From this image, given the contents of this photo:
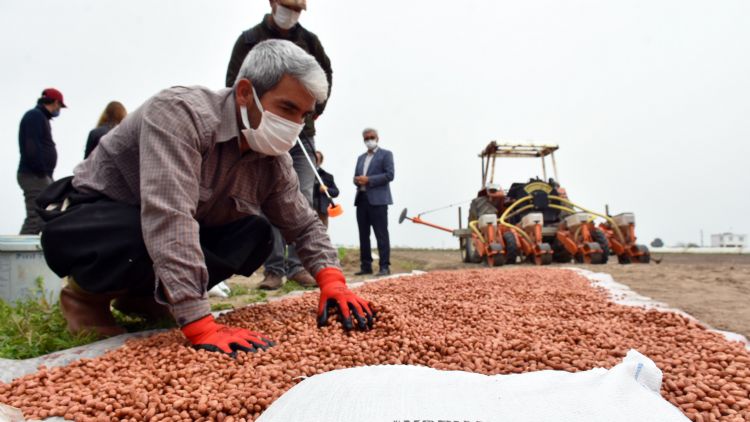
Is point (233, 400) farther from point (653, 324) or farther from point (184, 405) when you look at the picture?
point (653, 324)

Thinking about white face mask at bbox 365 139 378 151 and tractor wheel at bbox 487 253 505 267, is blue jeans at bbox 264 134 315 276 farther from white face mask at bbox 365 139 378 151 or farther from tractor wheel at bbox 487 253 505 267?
tractor wheel at bbox 487 253 505 267

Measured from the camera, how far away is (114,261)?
186cm

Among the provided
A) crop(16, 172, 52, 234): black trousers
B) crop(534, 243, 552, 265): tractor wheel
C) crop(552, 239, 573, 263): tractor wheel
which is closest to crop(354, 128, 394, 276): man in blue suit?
crop(534, 243, 552, 265): tractor wheel

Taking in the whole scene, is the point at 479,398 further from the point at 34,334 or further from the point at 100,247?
the point at 34,334

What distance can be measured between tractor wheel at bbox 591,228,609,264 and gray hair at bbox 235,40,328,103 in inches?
199

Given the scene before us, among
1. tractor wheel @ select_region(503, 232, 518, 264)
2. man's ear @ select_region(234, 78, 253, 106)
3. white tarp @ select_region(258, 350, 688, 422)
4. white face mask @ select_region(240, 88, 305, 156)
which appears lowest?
white tarp @ select_region(258, 350, 688, 422)

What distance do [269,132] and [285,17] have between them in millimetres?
1948

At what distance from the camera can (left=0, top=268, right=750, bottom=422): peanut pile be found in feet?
3.67

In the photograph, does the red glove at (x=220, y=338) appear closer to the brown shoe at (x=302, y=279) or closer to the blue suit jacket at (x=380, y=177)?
the brown shoe at (x=302, y=279)

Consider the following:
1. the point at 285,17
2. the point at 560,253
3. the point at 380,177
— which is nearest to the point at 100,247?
the point at 285,17

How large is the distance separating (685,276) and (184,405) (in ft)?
13.8

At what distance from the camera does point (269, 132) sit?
182 cm

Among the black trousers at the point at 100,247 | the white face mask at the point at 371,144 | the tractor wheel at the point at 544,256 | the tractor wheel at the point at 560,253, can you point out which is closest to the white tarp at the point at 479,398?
the black trousers at the point at 100,247

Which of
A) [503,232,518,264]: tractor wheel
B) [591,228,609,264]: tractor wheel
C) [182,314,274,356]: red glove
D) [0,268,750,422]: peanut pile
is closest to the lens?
[0,268,750,422]: peanut pile
